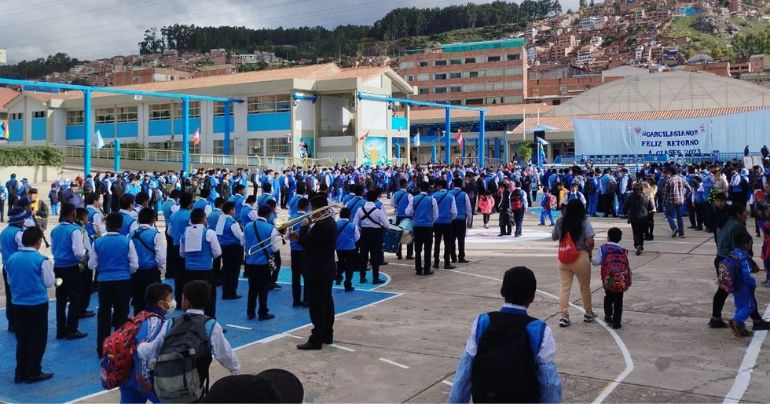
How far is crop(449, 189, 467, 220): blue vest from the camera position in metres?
14.4

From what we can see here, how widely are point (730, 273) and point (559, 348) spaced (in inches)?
93.6

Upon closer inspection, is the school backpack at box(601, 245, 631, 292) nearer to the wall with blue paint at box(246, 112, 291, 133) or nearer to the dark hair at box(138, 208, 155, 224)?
the dark hair at box(138, 208, 155, 224)

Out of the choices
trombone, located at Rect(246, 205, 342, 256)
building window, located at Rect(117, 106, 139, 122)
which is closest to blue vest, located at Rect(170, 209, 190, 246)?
trombone, located at Rect(246, 205, 342, 256)

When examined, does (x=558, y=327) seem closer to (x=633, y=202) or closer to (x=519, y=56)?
(x=633, y=202)

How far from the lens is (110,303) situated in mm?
8273

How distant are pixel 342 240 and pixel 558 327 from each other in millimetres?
4179

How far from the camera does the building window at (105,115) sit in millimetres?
60181

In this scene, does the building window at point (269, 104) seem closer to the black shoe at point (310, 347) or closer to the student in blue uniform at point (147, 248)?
the student in blue uniform at point (147, 248)

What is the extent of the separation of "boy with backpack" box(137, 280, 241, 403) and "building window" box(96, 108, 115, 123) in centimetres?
5976

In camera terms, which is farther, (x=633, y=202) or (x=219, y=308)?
(x=633, y=202)

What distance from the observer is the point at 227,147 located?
167 ft

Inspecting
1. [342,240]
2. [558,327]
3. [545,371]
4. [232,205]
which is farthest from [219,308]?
[545,371]

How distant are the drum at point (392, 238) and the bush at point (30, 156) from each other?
3482 centimetres

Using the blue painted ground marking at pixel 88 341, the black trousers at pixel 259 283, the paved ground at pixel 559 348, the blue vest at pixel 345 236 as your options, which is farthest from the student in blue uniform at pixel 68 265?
the blue vest at pixel 345 236
